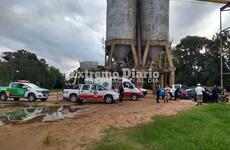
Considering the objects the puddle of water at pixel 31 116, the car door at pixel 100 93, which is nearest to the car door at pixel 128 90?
the car door at pixel 100 93

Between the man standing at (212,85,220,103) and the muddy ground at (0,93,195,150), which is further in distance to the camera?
the man standing at (212,85,220,103)

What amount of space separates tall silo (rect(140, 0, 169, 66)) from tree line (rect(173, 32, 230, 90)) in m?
33.3

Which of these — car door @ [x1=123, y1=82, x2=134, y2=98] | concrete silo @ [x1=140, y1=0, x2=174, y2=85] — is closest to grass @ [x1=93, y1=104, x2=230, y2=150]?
car door @ [x1=123, y1=82, x2=134, y2=98]

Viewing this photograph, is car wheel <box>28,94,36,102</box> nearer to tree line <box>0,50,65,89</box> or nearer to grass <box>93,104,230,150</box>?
grass <box>93,104,230,150</box>

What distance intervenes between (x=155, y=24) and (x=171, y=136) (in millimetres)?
33648

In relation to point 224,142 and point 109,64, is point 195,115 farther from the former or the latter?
point 109,64

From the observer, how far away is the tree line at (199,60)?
7731 cm

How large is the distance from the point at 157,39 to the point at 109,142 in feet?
116

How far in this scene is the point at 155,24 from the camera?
148 ft

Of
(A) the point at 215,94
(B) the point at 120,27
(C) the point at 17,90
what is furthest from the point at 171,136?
(B) the point at 120,27

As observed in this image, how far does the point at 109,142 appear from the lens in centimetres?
1129

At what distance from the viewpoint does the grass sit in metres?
11.0

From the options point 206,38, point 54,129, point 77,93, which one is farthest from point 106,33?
point 206,38

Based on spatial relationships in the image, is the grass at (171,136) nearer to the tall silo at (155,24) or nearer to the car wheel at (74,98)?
the car wheel at (74,98)
